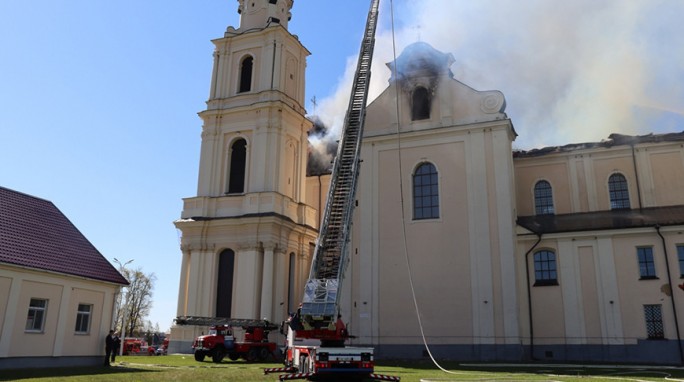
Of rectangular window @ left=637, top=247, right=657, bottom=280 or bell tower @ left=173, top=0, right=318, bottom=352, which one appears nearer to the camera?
rectangular window @ left=637, top=247, right=657, bottom=280

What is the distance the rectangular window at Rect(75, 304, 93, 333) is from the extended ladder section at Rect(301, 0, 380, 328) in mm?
11049

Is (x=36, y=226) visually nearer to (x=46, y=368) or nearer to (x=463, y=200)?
(x=46, y=368)

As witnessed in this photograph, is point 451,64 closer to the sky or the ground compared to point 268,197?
closer to the sky

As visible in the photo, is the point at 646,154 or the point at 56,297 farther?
the point at 646,154

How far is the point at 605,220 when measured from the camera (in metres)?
25.0

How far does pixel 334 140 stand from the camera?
44250 millimetres

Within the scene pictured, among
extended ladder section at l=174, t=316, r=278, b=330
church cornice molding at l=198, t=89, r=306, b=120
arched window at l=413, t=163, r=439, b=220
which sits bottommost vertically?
extended ladder section at l=174, t=316, r=278, b=330

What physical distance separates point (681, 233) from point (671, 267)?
4.74 ft

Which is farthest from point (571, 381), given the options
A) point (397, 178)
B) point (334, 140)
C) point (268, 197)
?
point (334, 140)

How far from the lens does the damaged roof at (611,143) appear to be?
89.6ft

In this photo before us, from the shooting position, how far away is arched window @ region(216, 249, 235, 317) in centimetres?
3209

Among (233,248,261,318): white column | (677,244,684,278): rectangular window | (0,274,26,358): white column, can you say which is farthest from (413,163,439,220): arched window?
(0,274,26,358): white column

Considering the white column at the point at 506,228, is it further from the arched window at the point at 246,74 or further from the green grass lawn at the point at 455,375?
the arched window at the point at 246,74

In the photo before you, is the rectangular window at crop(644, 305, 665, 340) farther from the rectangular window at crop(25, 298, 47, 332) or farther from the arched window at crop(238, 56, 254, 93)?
the arched window at crop(238, 56, 254, 93)
